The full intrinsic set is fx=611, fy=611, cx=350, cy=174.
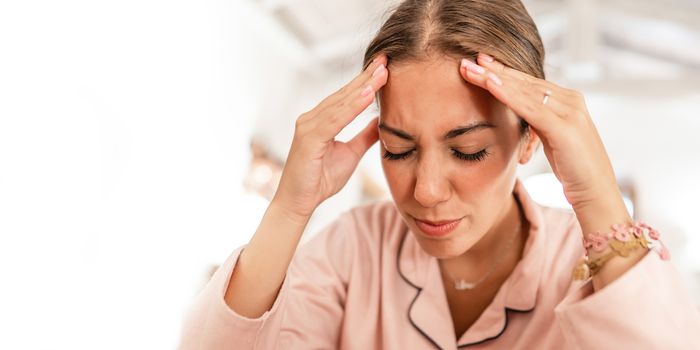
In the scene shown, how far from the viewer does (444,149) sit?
1008 millimetres

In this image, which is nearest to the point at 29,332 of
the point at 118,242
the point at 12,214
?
the point at 12,214

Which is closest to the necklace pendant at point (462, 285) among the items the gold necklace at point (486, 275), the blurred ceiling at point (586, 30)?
the gold necklace at point (486, 275)

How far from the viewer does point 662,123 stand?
17.1ft

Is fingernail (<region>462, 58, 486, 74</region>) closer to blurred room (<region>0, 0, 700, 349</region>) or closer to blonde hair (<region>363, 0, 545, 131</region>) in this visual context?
blonde hair (<region>363, 0, 545, 131</region>)

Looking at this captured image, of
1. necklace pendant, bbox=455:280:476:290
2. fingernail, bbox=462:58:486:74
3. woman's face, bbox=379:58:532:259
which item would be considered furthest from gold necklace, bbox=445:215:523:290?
fingernail, bbox=462:58:486:74

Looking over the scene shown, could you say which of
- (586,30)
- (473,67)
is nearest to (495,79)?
(473,67)

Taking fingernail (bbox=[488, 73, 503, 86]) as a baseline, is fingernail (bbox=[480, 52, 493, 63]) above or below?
above

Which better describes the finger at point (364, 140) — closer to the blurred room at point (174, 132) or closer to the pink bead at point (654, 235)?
the blurred room at point (174, 132)

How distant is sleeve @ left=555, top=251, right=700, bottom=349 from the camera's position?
32.5 inches

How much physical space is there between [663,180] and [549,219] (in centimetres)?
468

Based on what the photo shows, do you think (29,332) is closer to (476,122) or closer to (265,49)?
(476,122)

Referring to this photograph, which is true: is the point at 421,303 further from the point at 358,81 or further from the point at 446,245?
the point at 358,81

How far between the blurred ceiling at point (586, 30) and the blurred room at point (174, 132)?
0.6 inches

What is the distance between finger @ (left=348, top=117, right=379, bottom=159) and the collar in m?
0.25
